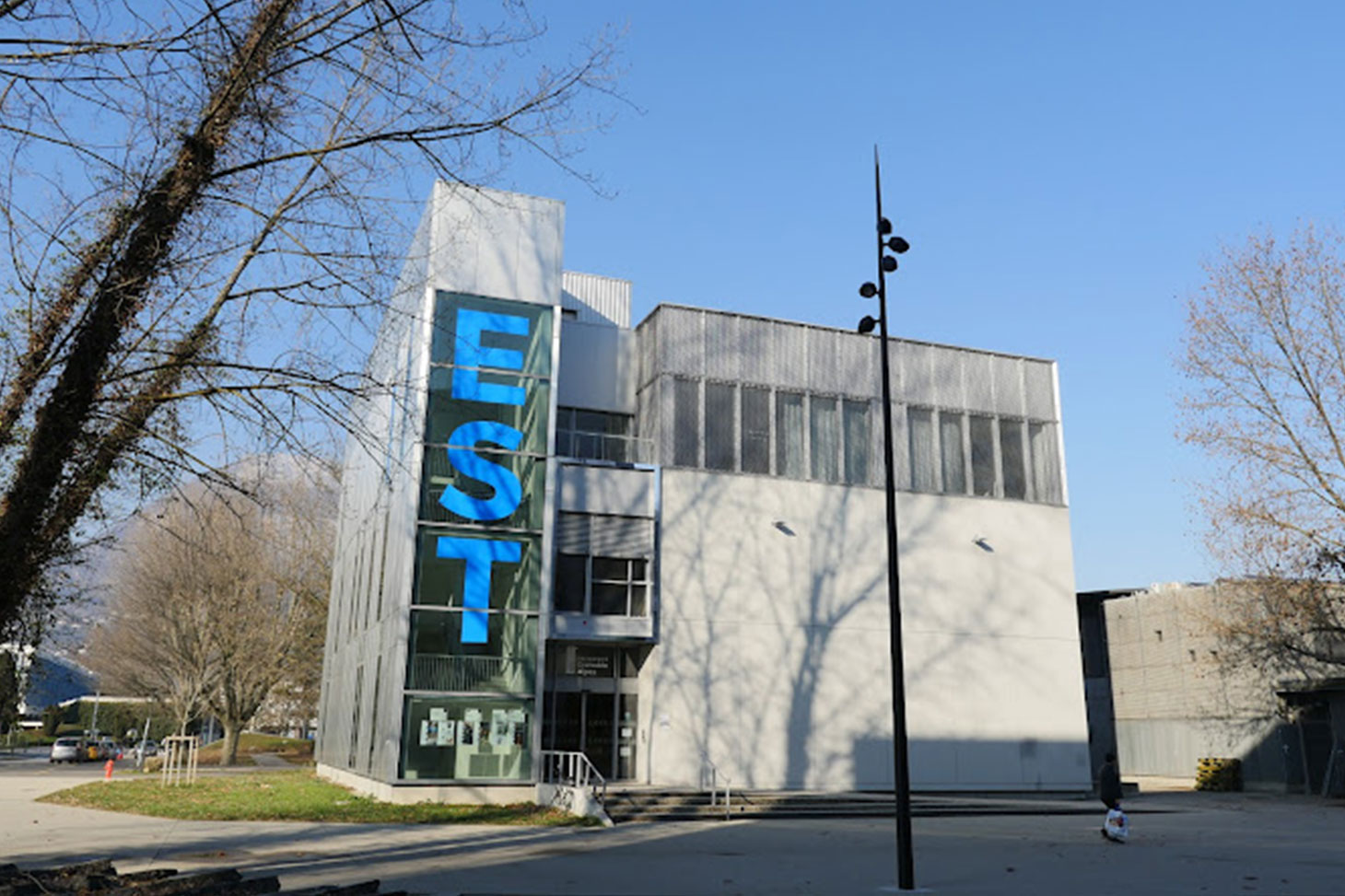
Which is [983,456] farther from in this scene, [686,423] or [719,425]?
[686,423]

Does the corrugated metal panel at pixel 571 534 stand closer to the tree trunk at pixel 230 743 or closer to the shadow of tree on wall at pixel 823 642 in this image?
the shadow of tree on wall at pixel 823 642

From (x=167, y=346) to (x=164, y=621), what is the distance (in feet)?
120

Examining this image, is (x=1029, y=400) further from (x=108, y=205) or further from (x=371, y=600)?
(x=108, y=205)

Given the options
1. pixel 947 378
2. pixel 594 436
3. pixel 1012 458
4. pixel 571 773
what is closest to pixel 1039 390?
pixel 1012 458

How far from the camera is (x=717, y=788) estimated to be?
2477 cm

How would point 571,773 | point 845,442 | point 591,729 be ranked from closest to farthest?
point 571,773 → point 591,729 → point 845,442

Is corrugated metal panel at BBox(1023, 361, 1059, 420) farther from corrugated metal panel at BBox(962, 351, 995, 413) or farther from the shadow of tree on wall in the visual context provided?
the shadow of tree on wall

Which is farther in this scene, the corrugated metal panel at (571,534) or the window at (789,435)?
the window at (789,435)

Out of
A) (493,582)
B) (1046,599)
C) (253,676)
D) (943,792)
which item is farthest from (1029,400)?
(253,676)

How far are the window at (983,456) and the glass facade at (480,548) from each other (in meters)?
13.2

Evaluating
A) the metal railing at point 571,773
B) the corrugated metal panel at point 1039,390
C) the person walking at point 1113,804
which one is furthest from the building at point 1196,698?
the metal railing at point 571,773

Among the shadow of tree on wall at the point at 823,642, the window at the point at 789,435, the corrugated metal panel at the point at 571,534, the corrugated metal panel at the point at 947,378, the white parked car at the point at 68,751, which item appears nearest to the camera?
the corrugated metal panel at the point at 571,534

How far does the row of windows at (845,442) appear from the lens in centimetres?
2753

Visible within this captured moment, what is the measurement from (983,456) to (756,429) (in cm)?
739
